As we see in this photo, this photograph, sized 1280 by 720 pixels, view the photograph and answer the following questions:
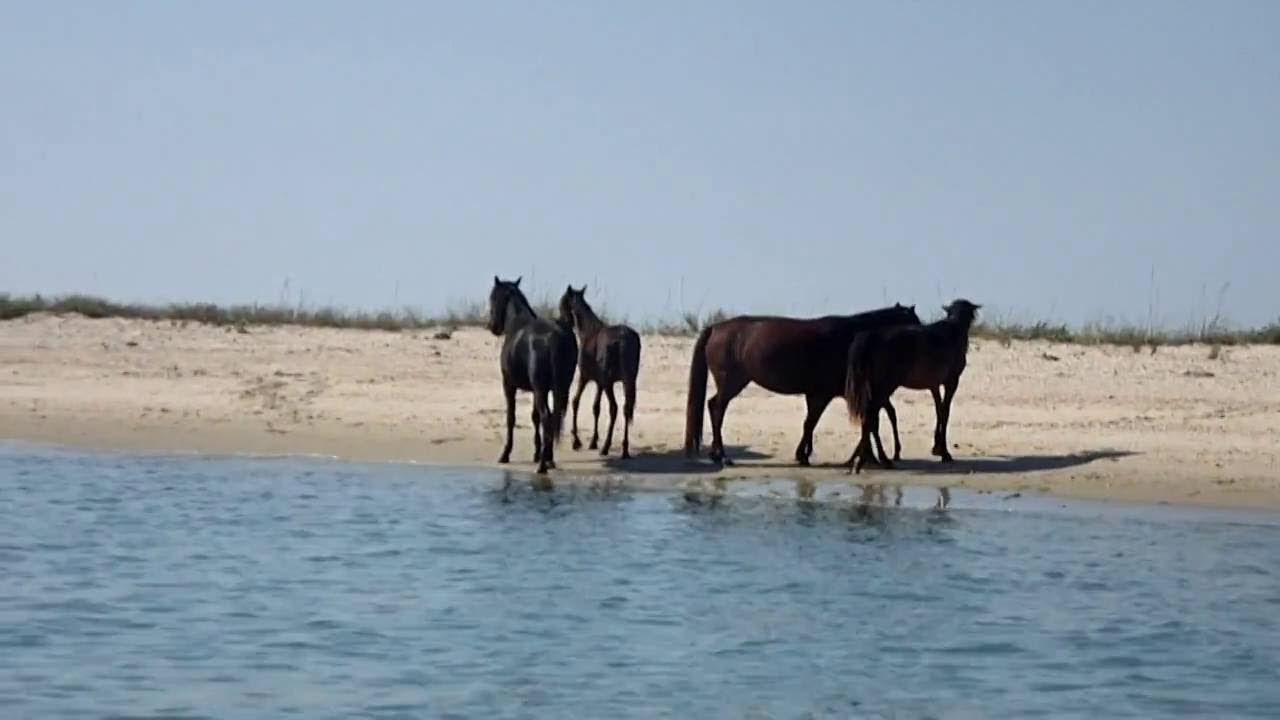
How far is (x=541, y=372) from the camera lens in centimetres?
1928

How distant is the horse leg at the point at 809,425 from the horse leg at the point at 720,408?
654 millimetres

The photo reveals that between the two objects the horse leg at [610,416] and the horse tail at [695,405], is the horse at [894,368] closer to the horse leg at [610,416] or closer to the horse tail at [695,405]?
the horse tail at [695,405]

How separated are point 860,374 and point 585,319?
3463mm

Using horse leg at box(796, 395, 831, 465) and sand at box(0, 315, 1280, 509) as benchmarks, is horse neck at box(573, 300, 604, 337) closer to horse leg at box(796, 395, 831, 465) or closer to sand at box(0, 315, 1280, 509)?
sand at box(0, 315, 1280, 509)

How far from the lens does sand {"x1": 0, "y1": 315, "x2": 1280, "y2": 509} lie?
18562 millimetres

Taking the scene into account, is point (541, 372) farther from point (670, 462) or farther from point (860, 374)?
point (860, 374)

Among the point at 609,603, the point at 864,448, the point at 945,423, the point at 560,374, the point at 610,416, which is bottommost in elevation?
the point at 609,603

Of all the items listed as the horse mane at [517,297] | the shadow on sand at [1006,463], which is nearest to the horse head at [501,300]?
the horse mane at [517,297]

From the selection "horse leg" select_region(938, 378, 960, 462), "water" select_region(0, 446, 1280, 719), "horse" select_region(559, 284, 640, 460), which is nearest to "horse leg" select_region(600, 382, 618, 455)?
"horse" select_region(559, 284, 640, 460)

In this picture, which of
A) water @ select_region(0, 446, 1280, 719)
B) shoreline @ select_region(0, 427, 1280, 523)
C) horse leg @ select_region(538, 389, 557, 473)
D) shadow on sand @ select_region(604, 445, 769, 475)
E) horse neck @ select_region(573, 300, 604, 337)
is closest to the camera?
water @ select_region(0, 446, 1280, 719)

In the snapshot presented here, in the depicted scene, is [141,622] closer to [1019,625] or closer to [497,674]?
[497,674]

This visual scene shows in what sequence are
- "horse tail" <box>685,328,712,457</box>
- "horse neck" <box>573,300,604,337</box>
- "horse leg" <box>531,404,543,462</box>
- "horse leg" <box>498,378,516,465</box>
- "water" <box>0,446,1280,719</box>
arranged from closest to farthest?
"water" <box>0,446,1280,719</box> < "horse leg" <box>531,404,543,462</box> < "horse tail" <box>685,328,712,457</box> < "horse leg" <box>498,378,516,465</box> < "horse neck" <box>573,300,604,337</box>

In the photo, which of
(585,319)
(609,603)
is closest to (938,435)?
(585,319)

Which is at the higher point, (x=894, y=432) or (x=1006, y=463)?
(x=894, y=432)
